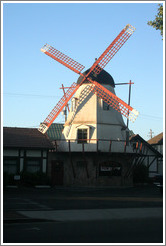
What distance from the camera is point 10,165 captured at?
3136 cm

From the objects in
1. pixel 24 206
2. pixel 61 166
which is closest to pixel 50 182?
pixel 61 166

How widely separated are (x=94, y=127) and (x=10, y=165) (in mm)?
7932

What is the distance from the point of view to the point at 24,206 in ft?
58.7

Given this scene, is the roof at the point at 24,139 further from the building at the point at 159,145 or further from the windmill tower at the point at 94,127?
the building at the point at 159,145

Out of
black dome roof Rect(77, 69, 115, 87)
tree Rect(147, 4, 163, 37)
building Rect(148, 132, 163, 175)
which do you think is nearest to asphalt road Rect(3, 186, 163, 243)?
tree Rect(147, 4, 163, 37)

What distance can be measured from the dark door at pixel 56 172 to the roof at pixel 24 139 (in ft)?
6.08

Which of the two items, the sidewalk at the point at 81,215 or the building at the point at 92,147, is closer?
the sidewalk at the point at 81,215

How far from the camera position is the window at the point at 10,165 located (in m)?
31.2

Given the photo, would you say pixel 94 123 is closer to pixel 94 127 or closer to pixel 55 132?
pixel 94 127

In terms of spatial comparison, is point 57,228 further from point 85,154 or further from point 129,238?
point 85,154

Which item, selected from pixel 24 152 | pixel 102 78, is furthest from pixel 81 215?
pixel 102 78

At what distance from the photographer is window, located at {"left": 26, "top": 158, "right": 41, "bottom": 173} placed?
105ft

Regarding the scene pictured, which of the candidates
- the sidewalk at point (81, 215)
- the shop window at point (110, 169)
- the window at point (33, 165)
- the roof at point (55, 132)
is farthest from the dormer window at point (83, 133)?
the sidewalk at point (81, 215)

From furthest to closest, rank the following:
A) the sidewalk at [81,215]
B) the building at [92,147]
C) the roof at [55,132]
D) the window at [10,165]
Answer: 1. the roof at [55,132]
2. the building at [92,147]
3. the window at [10,165]
4. the sidewalk at [81,215]
